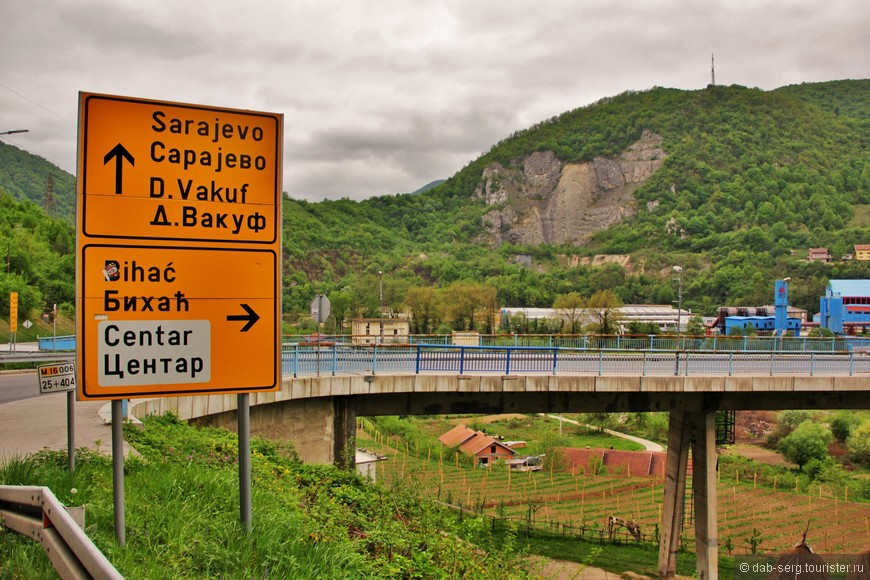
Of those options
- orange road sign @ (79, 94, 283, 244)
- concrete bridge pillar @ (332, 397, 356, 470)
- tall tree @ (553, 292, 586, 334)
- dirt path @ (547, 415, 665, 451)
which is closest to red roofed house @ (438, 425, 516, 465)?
dirt path @ (547, 415, 665, 451)

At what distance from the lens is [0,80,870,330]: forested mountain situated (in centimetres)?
12188

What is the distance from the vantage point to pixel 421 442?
5272cm

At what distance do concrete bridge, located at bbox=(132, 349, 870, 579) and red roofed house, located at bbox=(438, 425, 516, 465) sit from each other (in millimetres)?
25723

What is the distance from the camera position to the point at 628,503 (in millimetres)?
39781

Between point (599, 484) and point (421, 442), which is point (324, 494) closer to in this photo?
point (599, 484)

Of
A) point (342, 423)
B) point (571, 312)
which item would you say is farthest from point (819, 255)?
point (342, 423)

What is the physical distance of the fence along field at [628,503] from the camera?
3192cm

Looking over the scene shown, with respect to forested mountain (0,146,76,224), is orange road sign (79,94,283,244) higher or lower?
lower

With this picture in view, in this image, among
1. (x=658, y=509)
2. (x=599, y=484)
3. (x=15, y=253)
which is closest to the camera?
(x=658, y=509)

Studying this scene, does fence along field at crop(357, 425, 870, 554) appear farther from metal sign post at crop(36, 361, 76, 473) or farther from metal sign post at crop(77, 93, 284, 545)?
metal sign post at crop(77, 93, 284, 545)

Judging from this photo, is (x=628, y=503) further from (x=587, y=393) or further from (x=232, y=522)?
(x=232, y=522)

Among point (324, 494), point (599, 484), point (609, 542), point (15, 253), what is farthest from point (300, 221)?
point (324, 494)

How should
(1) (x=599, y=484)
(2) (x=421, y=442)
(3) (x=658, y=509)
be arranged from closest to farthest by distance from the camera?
1. (3) (x=658, y=509)
2. (1) (x=599, y=484)
3. (2) (x=421, y=442)

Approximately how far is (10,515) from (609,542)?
95.3 ft
